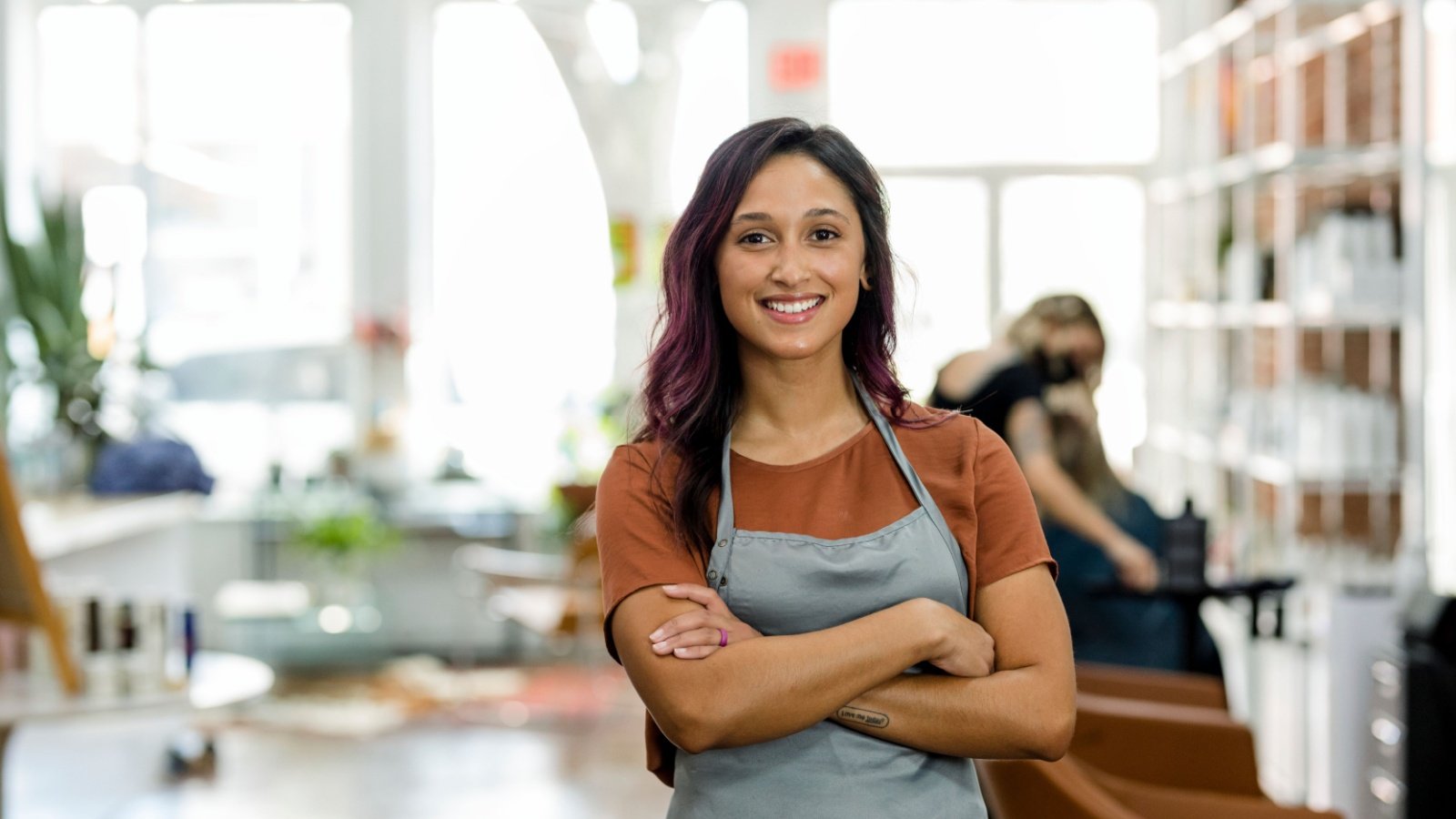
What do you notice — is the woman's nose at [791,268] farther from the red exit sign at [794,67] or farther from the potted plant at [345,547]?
the red exit sign at [794,67]

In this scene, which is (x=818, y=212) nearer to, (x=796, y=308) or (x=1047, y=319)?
(x=796, y=308)

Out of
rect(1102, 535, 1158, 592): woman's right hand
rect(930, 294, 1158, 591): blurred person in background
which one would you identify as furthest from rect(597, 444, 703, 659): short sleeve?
rect(1102, 535, 1158, 592): woman's right hand

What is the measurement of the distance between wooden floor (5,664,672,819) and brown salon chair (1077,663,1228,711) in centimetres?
194

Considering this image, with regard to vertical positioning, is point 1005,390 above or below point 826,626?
above

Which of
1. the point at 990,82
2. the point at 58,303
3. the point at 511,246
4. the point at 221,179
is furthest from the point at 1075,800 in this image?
the point at 221,179

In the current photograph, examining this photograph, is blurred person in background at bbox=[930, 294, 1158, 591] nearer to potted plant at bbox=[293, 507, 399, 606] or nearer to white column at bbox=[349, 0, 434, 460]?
potted plant at bbox=[293, 507, 399, 606]

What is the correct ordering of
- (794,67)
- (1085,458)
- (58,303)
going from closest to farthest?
(1085,458), (58,303), (794,67)

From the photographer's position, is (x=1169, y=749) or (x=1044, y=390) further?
(x=1044, y=390)

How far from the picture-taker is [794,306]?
1.71 meters

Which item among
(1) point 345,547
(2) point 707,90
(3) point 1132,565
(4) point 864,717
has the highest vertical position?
(2) point 707,90

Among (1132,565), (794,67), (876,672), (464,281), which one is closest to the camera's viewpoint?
(876,672)

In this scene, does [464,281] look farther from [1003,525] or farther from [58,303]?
[1003,525]

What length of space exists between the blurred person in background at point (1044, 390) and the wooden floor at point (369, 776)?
1853mm

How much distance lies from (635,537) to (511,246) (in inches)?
278
